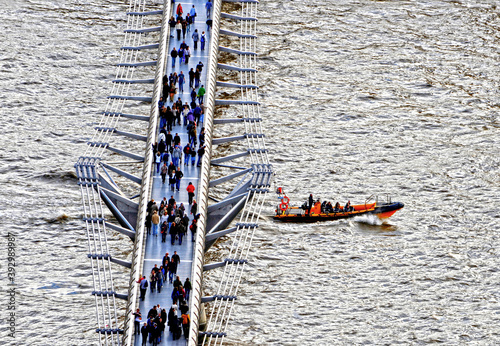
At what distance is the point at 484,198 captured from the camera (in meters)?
83.6

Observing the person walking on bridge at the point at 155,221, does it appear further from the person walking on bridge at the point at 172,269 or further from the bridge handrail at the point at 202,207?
the person walking on bridge at the point at 172,269

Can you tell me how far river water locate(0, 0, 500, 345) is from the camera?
227ft

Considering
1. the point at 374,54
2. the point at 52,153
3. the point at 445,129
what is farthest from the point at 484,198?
the point at 52,153

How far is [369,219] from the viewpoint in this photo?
80.9m

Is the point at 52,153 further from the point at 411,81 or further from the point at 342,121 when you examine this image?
the point at 411,81

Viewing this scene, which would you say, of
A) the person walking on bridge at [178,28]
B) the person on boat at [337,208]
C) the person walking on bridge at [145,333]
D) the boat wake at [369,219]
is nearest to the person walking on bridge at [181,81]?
the person walking on bridge at [178,28]

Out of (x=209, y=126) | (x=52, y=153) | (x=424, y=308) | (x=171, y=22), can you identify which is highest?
(x=171, y=22)

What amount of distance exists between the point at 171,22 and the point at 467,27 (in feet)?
134

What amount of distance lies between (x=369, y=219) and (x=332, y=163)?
8.08 m

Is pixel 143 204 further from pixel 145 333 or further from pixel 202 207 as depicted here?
pixel 145 333

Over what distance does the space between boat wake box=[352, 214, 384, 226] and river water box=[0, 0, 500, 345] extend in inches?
12.0

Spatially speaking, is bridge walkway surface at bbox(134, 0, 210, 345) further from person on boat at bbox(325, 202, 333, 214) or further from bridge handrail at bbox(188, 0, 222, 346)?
person on boat at bbox(325, 202, 333, 214)

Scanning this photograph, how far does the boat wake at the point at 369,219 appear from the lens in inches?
3162

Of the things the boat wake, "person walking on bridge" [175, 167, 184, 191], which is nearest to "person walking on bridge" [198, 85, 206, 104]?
"person walking on bridge" [175, 167, 184, 191]
